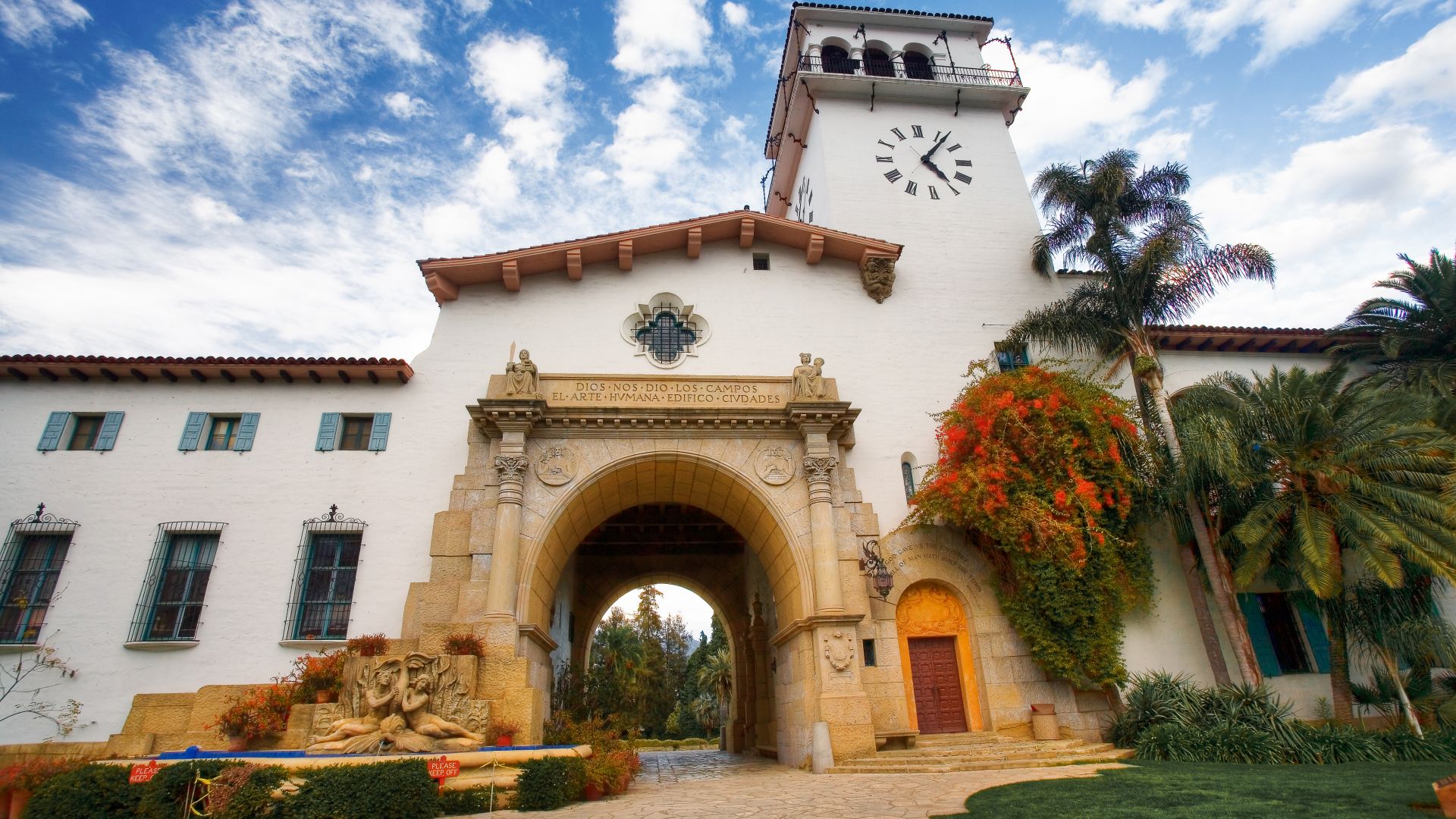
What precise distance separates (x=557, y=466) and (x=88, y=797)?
8027 millimetres

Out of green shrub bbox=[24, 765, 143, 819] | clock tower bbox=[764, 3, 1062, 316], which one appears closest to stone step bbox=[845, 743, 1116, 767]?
clock tower bbox=[764, 3, 1062, 316]

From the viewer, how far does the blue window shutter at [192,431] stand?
14359mm

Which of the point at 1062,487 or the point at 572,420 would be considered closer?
the point at 1062,487

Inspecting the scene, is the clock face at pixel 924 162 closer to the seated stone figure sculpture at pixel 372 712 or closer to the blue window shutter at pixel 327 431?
the blue window shutter at pixel 327 431

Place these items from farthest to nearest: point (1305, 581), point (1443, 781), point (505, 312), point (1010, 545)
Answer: point (505, 312)
point (1010, 545)
point (1305, 581)
point (1443, 781)

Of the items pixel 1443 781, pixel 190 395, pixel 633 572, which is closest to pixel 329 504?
pixel 190 395

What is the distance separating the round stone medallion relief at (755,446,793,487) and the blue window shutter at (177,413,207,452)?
1131 cm

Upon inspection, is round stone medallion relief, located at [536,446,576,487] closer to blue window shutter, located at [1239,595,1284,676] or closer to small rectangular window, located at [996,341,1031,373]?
small rectangular window, located at [996,341,1031,373]

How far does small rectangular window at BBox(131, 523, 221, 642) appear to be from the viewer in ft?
42.8

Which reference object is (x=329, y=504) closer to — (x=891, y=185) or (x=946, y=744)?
(x=946, y=744)

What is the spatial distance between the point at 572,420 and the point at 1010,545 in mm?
8972

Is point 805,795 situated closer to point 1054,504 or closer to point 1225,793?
point 1225,793

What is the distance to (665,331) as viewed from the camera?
17.0 metres

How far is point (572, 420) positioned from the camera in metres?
14.6
